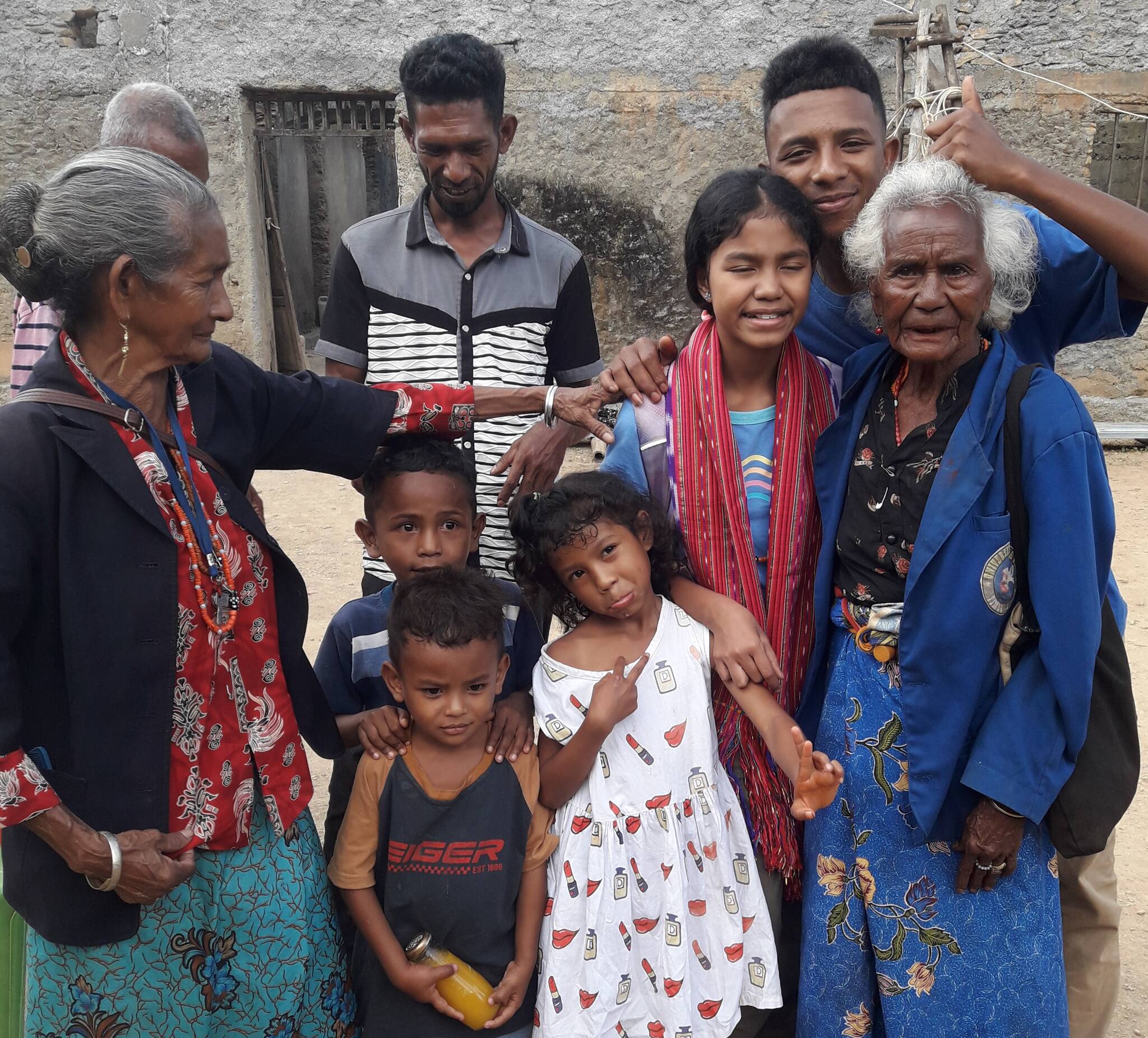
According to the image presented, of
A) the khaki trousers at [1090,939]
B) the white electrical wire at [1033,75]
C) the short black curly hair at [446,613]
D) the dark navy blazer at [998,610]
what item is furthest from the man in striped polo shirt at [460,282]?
the white electrical wire at [1033,75]

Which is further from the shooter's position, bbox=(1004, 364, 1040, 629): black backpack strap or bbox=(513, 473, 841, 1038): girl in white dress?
bbox=(513, 473, 841, 1038): girl in white dress

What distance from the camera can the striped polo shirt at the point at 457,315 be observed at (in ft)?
8.52

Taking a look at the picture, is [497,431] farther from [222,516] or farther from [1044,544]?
[1044,544]

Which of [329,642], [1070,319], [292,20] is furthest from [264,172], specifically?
[1070,319]

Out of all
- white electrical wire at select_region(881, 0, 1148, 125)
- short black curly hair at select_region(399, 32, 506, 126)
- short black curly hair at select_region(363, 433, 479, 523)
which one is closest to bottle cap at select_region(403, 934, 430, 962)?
short black curly hair at select_region(363, 433, 479, 523)

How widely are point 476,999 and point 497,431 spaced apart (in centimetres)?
137

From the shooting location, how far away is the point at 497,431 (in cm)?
269

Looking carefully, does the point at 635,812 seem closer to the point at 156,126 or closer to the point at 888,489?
the point at 888,489

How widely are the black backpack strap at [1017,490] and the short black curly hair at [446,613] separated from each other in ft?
3.18

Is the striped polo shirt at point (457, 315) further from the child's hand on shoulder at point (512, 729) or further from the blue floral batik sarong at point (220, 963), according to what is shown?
the blue floral batik sarong at point (220, 963)

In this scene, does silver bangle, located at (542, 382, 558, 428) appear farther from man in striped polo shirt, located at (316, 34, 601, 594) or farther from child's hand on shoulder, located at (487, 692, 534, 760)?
child's hand on shoulder, located at (487, 692, 534, 760)

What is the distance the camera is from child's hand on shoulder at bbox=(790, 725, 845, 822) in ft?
5.70

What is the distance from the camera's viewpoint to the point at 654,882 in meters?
1.99

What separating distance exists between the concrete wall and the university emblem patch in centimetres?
633
